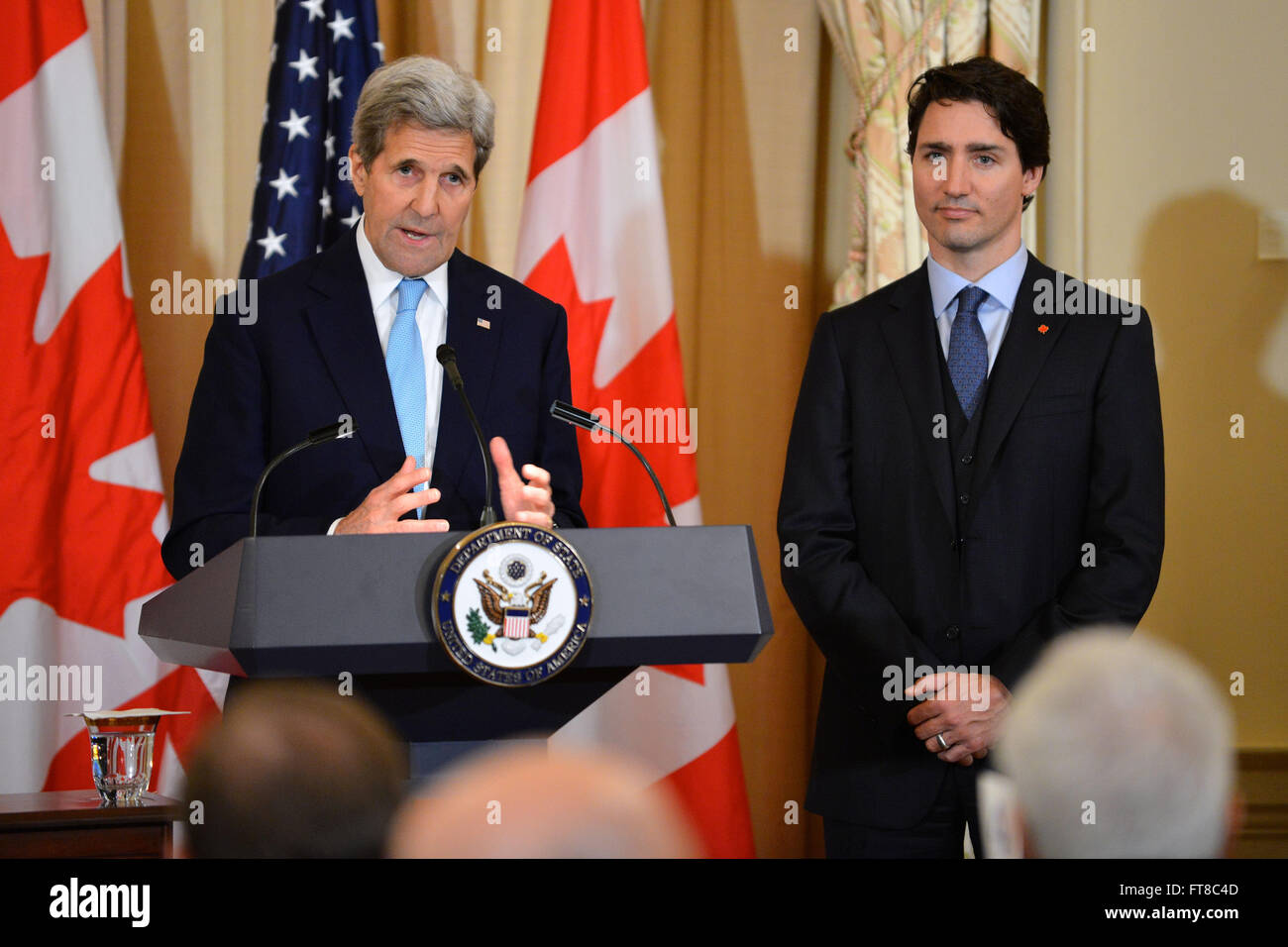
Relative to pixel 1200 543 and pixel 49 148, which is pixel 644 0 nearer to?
pixel 49 148

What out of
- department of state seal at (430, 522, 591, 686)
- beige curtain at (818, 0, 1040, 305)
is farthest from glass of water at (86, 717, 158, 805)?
beige curtain at (818, 0, 1040, 305)

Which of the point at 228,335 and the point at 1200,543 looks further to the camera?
the point at 1200,543

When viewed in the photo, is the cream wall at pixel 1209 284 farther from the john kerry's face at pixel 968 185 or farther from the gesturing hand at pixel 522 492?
the gesturing hand at pixel 522 492

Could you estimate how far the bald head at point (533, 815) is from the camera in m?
1.38

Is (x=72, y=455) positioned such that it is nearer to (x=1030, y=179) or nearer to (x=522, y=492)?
(x=522, y=492)

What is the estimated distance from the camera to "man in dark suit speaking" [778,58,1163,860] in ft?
7.34

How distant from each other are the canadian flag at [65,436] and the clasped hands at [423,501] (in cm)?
174

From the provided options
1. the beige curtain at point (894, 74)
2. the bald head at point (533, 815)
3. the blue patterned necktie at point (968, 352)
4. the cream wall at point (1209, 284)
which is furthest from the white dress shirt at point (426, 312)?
the cream wall at point (1209, 284)

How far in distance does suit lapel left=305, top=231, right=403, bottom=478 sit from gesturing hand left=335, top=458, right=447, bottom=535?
1.11 feet

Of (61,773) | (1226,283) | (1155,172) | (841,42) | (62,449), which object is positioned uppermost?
(841,42)

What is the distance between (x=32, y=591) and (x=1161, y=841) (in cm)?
267

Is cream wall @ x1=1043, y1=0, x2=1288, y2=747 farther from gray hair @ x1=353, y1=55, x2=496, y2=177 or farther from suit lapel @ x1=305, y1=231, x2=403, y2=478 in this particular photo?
suit lapel @ x1=305, y1=231, x2=403, y2=478

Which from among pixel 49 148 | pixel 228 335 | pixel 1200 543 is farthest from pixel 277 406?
pixel 1200 543

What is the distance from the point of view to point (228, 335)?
2.13 metres
